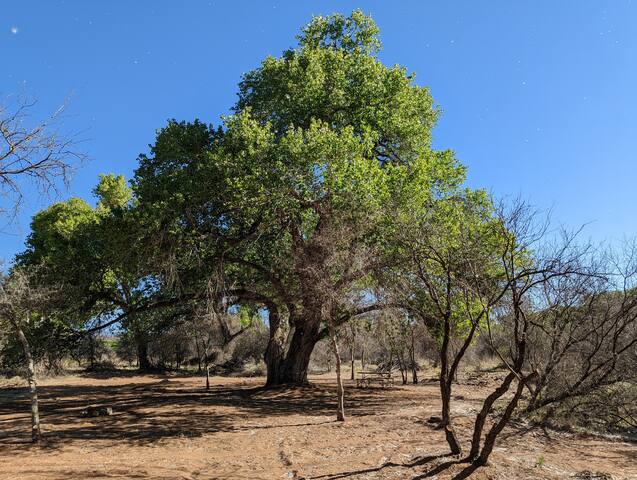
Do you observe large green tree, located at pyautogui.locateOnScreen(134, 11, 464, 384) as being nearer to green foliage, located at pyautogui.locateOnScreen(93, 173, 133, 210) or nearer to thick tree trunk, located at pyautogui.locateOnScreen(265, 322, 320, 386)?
thick tree trunk, located at pyautogui.locateOnScreen(265, 322, 320, 386)

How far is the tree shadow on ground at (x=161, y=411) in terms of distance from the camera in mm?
13320

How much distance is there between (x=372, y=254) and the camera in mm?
14031

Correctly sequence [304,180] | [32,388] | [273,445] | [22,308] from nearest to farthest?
1. [273,445]
2. [32,388]
3. [22,308]
4. [304,180]

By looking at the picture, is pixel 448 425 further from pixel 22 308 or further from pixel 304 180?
pixel 22 308

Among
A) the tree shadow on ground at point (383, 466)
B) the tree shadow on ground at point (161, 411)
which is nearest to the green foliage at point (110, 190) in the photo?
the tree shadow on ground at point (161, 411)

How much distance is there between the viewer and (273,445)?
37.9 ft

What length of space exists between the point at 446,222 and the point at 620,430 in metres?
8.12

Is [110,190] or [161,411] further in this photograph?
[110,190]

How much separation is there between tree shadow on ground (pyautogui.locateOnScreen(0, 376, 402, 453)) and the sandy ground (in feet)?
→ 0.14

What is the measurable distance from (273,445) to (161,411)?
7.77 m

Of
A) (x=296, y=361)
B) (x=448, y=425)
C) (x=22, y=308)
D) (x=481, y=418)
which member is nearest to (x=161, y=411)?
(x=22, y=308)

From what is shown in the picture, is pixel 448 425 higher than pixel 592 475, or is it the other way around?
pixel 448 425

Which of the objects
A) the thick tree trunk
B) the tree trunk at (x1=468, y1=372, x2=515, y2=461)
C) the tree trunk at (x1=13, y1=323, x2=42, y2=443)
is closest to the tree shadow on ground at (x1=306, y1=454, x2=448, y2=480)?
the tree trunk at (x1=468, y1=372, x2=515, y2=461)

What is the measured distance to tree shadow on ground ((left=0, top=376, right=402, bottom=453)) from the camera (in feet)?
43.7
